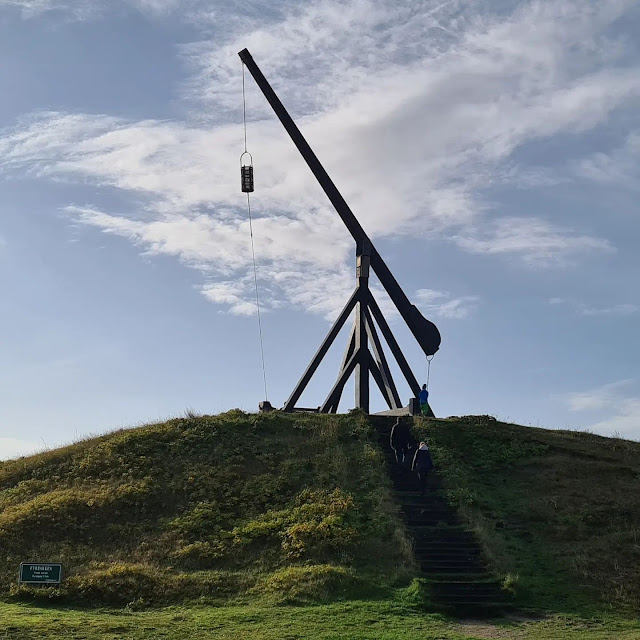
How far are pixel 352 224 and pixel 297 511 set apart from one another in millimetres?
14049

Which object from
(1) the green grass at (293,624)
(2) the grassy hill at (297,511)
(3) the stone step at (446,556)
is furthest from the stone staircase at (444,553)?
(1) the green grass at (293,624)

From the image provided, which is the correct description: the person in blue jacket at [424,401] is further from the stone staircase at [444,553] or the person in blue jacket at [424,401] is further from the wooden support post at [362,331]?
the stone staircase at [444,553]

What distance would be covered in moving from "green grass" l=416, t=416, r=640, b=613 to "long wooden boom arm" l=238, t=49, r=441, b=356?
150 inches

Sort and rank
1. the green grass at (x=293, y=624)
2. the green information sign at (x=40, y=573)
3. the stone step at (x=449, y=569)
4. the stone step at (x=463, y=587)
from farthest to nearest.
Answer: the stone step at (x=449, y=569), the stone step at (x=463, y=587), the green information sign at (x=40, y=573), the green grass at (x=293, y=624)

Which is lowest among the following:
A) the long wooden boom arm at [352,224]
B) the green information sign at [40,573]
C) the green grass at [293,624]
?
the green grass at [293,624]

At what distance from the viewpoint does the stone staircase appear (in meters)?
17.2

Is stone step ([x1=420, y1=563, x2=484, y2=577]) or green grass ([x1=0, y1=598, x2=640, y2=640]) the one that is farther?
stone step ([x1=420, y1=563, x2=484, y2=577])

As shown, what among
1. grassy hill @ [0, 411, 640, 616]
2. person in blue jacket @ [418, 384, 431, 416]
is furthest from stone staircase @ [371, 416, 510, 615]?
person in blue jacket @ [418, 384, 431, 416]

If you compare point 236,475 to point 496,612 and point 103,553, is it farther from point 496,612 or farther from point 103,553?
point 496,612

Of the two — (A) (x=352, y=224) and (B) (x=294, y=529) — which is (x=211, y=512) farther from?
(A) (x=352, y=224)

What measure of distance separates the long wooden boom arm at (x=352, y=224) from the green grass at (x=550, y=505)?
3.82 meters

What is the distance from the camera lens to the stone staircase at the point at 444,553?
56.3ft

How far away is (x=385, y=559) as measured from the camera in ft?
63.0

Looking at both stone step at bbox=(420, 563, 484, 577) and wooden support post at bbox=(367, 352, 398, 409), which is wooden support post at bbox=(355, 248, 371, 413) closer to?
wooden support post at bbox=(367, 352, 398, 409)
